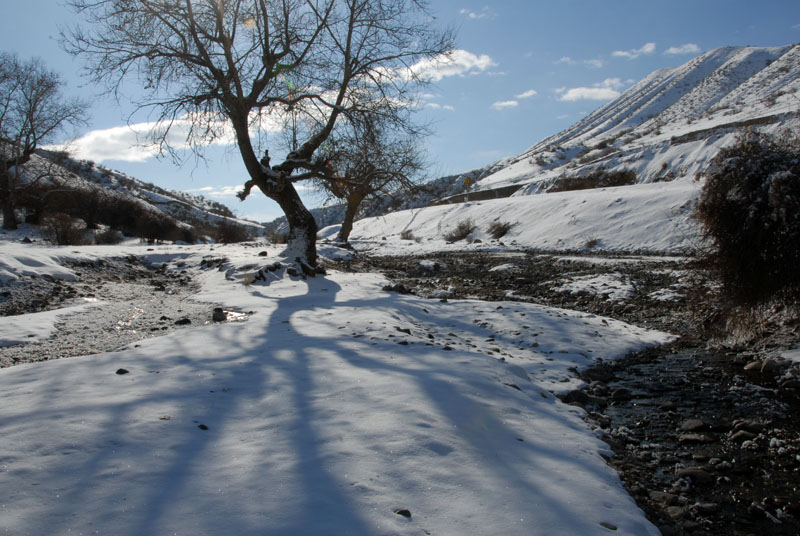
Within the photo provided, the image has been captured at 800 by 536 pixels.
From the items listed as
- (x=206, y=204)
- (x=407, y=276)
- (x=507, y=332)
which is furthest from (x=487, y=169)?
(x=507, y=332)

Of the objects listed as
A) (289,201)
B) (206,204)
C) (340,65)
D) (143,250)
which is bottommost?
(143,250)

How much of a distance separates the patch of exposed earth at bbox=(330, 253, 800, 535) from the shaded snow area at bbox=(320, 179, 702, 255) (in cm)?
689

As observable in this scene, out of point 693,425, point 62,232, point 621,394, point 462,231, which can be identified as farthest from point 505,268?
point 62,232

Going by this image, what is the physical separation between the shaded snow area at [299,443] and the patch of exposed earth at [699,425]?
266 mm

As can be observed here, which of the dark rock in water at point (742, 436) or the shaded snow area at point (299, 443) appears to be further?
the dark rock in water at point (742, 436)

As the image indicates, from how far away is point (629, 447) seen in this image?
3.17m

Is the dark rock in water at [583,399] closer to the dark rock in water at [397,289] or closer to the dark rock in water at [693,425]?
the dark rock in water at [693,425]

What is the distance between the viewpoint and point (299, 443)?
2.45m

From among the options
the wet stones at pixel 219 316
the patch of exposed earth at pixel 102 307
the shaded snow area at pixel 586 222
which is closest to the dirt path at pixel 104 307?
the patch of exposed earth at pixel 102 307

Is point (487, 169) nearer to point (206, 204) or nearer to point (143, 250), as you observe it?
point (206, 204)

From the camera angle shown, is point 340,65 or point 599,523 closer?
point 599,523

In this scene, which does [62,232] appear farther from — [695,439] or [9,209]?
[695,439]

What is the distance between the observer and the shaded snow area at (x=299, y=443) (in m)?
1.83

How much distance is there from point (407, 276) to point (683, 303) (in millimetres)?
6616
